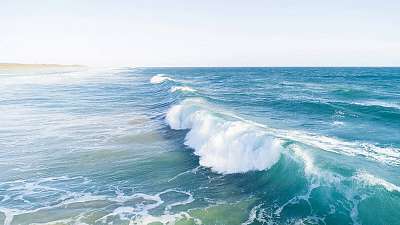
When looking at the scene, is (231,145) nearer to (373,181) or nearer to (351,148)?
(351,148)

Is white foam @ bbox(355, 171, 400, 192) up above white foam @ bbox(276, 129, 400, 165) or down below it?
above

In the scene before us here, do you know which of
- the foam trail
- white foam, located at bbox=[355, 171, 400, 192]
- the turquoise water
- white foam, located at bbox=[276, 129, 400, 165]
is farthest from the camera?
the foam trail

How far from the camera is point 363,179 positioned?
1216 centimetres

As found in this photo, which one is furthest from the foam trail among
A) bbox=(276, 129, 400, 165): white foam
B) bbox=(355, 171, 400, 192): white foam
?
bbox=(355, 171, 400, 192): white foam

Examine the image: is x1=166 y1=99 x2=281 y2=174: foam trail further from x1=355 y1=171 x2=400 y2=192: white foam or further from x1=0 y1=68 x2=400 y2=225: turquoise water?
x1=355 y1=171 x2=400 y2=192: white foam

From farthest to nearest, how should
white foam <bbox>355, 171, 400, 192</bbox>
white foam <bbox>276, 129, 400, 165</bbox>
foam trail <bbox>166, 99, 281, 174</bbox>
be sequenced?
foam trail <bbox>166, 99, 281, 174</bbox> → white foam <bbox>276, 129, 400, 165</bbox> → white foam <bbox>355, 171, 400, 192</bbox>

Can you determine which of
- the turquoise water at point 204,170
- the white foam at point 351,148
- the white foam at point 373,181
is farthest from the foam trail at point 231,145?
the white foam at point 373,181

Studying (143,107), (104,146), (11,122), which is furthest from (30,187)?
(143,107)

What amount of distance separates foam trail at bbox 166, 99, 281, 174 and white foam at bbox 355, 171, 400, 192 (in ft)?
11.6

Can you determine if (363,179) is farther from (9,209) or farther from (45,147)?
(45,147)

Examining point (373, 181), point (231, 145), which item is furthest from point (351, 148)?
point (231, 145)

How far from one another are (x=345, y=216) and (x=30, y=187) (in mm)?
10948

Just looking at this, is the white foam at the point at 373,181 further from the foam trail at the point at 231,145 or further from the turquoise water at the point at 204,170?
the foam trail at the point at 231,145

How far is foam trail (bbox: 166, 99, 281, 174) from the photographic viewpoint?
15.9 meters
